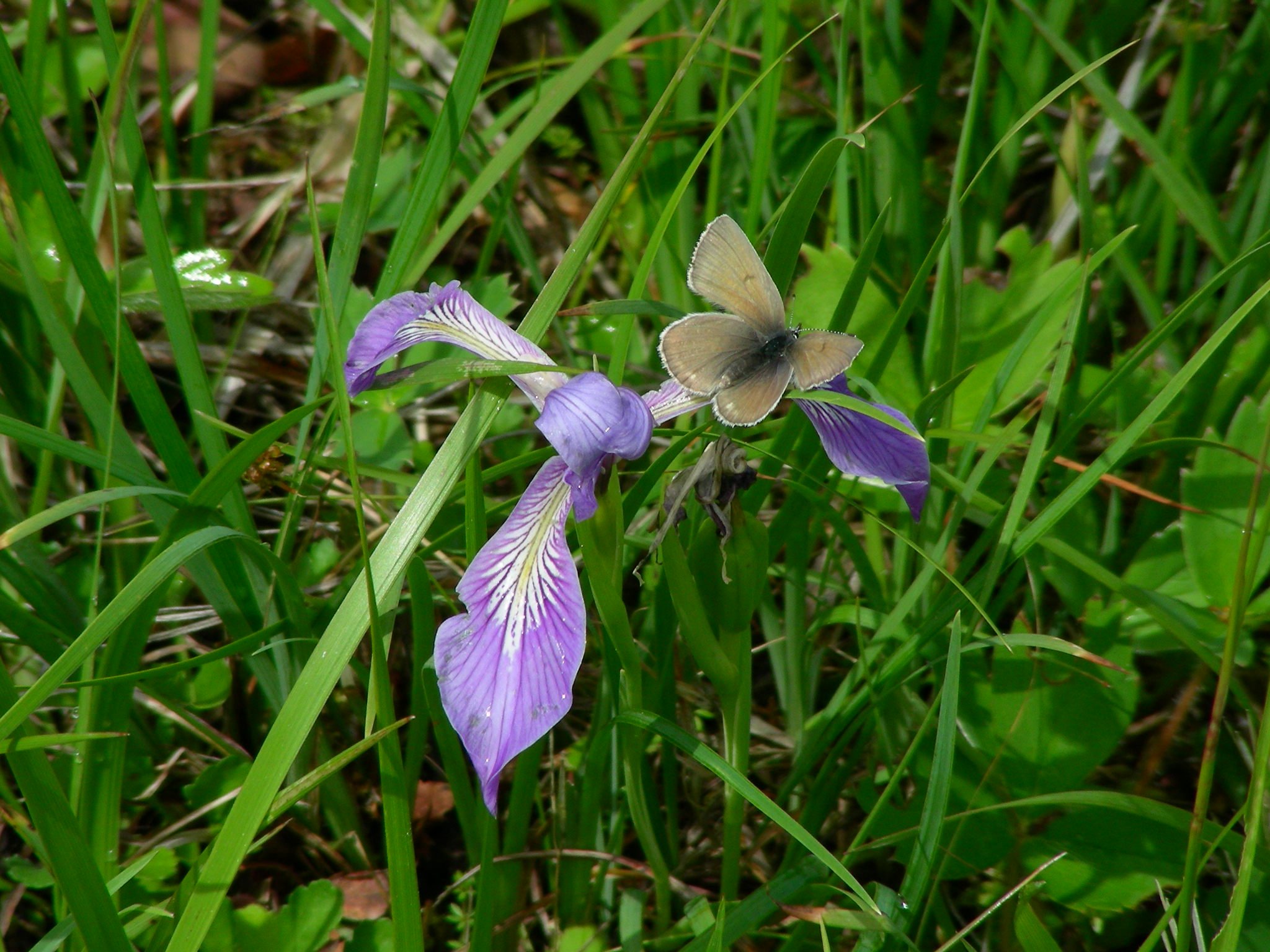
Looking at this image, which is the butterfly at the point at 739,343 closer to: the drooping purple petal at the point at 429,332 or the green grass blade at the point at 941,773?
the drooping purple petal at the point at 429,332

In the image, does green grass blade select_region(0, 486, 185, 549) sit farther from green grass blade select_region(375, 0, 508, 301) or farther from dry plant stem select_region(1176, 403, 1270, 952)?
dry plant stem select_region(1176, 403, 1270, 952)

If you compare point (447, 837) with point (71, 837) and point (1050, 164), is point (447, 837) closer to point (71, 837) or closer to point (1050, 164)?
point (71, 837)

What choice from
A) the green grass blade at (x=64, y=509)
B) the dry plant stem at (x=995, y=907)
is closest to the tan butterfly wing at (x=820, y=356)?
the dry plant stem at (x=995, y=907)

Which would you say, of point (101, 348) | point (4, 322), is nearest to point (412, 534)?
point (101, 348)

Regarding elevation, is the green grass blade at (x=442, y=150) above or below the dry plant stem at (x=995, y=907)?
above

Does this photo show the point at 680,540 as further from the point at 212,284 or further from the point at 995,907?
the point at 212,284
